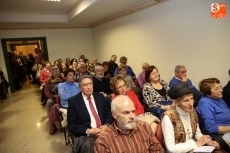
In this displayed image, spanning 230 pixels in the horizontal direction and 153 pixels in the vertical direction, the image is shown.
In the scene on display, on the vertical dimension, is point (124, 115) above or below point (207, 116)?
above

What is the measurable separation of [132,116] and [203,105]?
3.01 ft

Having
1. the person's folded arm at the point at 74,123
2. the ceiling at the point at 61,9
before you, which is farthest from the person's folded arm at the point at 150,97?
the ceiling at the point at 61,9

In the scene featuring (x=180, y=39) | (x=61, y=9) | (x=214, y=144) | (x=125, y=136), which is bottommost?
(x=214, y=144)

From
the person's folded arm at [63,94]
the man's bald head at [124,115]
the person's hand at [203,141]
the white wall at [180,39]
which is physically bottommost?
the person's hand at [203,141]

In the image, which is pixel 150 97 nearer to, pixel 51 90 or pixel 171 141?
pixel 171 141

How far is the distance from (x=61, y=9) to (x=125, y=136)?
559 cm

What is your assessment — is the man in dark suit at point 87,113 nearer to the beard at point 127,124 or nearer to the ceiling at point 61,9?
the beard at point 127,124

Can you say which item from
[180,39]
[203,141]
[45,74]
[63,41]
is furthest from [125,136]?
[63,41]

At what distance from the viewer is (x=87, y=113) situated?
195 centimetres

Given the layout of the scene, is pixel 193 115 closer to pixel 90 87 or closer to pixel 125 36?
pixel 90 87

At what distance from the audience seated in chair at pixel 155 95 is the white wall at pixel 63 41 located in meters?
6.24

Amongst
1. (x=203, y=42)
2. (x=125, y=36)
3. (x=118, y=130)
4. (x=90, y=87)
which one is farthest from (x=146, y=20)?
(x=118, y=130)

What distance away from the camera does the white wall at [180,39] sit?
3176 millimetres

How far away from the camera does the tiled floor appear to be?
2752 millimetres
